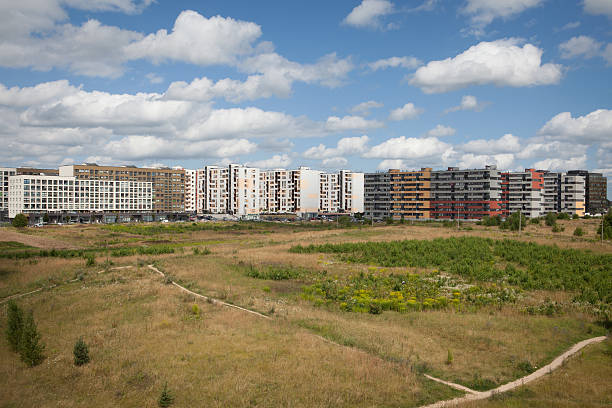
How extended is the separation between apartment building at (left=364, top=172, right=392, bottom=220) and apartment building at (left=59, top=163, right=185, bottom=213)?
249 ft

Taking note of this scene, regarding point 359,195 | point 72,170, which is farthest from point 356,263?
point 359,195

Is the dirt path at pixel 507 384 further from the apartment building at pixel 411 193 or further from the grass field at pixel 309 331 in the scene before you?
the apartment building at pixel 411 193

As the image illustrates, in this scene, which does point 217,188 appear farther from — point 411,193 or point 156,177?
point 411,193

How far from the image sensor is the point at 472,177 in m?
135

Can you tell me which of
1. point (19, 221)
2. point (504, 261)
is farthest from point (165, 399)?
point (19, 221)

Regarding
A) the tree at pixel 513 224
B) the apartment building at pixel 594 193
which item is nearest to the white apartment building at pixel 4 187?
the tree at pixel 513 224

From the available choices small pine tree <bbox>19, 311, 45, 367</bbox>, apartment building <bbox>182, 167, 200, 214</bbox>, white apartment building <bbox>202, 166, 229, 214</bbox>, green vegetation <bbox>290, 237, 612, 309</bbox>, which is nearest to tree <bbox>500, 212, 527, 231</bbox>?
green vegetation <bbox>290, 237, 612, 309</bbox>

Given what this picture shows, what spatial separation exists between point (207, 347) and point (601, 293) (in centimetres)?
2937

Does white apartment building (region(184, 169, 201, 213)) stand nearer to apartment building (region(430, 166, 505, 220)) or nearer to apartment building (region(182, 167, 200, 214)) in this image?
apartment building (region(182, 167, 200, 214))

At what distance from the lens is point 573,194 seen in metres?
159

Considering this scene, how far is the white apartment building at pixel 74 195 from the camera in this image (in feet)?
422

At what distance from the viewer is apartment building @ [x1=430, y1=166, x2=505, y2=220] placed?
13225 centimetres

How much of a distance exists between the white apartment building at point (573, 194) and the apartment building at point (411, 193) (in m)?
59.0

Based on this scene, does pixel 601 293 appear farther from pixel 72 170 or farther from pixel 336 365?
pixel 72 170
